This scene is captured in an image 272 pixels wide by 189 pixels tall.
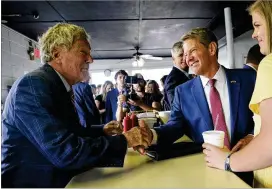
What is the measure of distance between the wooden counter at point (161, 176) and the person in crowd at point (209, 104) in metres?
0.31

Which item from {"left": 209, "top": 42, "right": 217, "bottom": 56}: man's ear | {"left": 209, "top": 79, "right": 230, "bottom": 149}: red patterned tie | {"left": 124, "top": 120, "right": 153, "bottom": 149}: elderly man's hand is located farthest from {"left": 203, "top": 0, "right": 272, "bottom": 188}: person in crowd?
{"left": 209, "top": 42, "right": 217, "bottom": 56}: man's ear

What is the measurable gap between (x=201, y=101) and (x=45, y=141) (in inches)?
38.8

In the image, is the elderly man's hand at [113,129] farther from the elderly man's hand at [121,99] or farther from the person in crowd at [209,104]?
the elderly man's hand at [121,99]

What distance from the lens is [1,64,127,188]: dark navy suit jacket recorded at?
943 mm

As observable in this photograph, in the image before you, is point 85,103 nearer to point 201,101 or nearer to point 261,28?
point 201,101

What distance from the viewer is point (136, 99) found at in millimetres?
3764

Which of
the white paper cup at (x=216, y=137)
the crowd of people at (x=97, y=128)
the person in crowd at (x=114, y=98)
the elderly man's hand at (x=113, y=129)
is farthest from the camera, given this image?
the person in crowd at (x=114, y=98)

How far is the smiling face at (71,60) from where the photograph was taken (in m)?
1.30

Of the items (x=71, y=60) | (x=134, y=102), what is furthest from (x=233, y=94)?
(x=134, y=102)

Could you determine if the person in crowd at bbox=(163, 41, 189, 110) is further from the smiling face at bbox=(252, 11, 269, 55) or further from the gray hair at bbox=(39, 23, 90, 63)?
the smiling face at bbox=(252, 11, 269, 55)

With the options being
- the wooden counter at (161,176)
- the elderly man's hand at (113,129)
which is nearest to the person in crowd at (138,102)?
the elderly man's hand at (113,129)

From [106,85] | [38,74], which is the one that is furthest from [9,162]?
[106,85]

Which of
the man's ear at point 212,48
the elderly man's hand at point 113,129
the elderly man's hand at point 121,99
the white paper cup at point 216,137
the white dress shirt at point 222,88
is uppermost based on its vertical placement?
the man's ear at point 212,48

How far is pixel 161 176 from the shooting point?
0.96m
